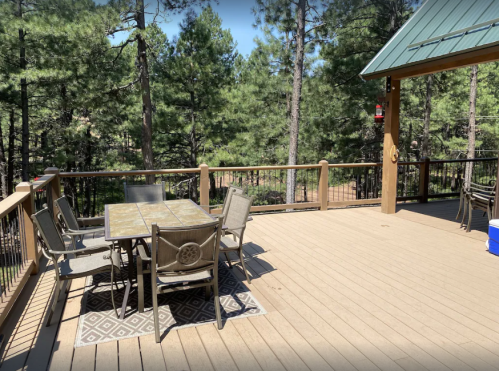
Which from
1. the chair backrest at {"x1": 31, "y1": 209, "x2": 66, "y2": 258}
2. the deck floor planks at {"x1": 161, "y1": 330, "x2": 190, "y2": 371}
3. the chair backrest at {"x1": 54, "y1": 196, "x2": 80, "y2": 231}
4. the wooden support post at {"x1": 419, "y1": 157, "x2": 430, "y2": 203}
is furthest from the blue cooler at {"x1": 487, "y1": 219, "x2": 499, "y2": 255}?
the chair backrest at {"x1": 54, "y1": 196, "x2": 80, "y2": 231}

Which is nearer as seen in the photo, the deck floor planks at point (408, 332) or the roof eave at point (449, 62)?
the deck floor planks at point (408, 332)

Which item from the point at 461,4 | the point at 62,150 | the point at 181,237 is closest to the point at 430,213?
the point at 461,4

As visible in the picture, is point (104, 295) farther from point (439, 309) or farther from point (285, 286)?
point (439, 309)

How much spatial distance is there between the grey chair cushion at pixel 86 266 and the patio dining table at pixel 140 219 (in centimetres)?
20

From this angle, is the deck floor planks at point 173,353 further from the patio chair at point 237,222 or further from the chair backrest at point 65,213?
the chair backrest at point 65,213

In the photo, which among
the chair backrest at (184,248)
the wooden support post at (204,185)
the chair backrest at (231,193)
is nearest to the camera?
the chair backrest at (184,248)

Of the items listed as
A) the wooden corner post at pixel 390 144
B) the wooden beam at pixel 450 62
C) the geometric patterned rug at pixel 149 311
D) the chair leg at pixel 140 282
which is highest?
the wooden beam at pixel 450 62

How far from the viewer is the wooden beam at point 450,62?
4.57m

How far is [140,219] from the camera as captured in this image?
140 inches

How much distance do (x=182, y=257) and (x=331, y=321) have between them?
1.27 meters

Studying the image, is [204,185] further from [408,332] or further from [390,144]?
[408,332]

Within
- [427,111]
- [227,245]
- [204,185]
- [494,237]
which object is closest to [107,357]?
[227,245]

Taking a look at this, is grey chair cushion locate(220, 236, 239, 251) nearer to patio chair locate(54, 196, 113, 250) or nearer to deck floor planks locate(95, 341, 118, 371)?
patio chair locate(54, 196, 113, 250)

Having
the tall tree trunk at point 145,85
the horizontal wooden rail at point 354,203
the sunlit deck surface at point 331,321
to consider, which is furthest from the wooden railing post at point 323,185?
the tall tree trunk at point 145,85
